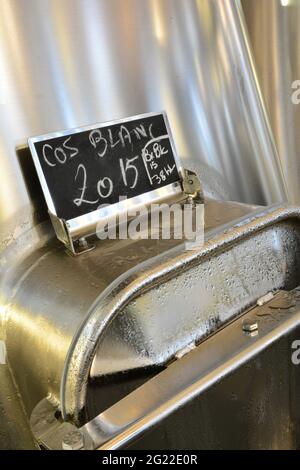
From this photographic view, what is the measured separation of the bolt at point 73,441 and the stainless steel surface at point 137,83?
15.7 inches

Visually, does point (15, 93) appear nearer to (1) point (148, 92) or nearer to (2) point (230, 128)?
(1) point (148, 92)

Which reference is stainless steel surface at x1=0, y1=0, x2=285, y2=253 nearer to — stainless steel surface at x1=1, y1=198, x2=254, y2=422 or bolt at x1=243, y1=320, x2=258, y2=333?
stainless steel surface at x1=1, y1=198, x2=254, y2=422

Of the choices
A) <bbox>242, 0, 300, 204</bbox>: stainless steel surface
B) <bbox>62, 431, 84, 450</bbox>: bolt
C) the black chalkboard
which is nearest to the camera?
<bbox>62, 431, 84, 450</bbox>: bolt

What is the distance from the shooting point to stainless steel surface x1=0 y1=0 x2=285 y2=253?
804 millimetres

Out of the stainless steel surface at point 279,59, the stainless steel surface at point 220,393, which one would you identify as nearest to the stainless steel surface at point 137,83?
the stainless steel surface at point 279,59

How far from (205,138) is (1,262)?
56 centimetres

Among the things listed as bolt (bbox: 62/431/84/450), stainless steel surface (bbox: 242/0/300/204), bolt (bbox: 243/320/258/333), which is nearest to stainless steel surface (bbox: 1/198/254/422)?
bolt (bbox: 62/431/84/450)

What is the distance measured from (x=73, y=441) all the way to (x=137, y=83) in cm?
71

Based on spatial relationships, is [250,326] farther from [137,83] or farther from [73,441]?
[137,83]

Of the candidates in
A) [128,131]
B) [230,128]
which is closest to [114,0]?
[128,131]

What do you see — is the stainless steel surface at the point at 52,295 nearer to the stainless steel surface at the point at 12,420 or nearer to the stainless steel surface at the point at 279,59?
the stainless steel surface at the point at 12,420

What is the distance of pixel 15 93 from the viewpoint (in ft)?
2.62

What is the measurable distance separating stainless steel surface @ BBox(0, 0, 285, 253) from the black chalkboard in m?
0.04

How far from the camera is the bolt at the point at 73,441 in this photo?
546 millimetres
